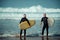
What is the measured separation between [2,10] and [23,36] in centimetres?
60

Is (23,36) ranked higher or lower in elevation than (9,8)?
lower

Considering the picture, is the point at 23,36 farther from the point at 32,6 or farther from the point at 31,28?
the point at 32,6

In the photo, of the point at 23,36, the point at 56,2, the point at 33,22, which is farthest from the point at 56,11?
the point at 23,36

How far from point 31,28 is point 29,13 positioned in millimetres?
271

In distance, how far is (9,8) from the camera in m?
4.71

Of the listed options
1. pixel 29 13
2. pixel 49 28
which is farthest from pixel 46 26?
pixel 29 13

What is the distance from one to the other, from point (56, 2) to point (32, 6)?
44cm

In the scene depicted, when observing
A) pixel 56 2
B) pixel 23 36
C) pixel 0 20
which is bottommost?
pixel 23 36

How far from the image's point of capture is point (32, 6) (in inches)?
185

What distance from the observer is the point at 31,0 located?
4742mm

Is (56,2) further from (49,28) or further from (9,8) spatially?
(9,8)

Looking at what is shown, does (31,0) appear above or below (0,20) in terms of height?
above

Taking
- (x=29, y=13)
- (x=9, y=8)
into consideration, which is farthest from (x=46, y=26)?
(x=9, y=8)

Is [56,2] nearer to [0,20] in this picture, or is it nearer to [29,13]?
[29,13]
